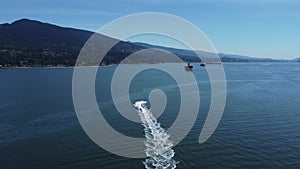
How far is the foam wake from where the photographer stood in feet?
74.9

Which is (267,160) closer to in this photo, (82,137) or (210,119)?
(210,119)

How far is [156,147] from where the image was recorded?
26406 mm

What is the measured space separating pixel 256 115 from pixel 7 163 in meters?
28.0

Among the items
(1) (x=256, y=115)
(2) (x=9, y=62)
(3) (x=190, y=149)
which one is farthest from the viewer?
(2) (x=9, y=62)

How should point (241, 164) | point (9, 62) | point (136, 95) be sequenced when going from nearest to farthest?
point (241, 164), point (136, 95), point (9, 62)

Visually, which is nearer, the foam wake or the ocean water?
the foam wake

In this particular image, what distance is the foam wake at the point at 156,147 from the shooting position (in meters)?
22.8

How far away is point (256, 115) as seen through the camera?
3919 centimetres

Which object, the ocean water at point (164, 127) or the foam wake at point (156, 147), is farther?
the ocean water at point (164, 127)

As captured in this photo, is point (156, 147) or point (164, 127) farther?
point (164, 127)

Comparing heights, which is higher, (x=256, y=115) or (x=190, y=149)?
(x=256, y=115)

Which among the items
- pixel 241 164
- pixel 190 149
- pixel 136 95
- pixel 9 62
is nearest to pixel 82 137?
pixel 190 149

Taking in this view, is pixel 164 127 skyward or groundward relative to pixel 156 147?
skyward

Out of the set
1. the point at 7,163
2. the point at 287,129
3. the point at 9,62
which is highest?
the point at 9,62
